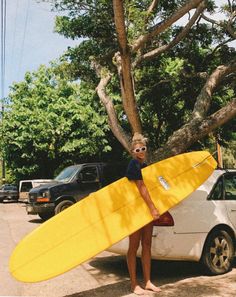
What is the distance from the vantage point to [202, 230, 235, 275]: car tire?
646 centimetres

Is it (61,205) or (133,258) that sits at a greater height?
(133,258)

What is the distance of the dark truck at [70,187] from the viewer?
13.8 metres

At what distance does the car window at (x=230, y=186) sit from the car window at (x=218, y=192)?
0.10 meters

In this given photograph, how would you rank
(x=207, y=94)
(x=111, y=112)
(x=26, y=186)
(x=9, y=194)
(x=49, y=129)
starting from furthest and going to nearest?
1. (x=9, y=194)
2. (x=49, y=129)
3. (x=26, y=186)
4. (x=111, y=112)
5. (x=207, y=94)

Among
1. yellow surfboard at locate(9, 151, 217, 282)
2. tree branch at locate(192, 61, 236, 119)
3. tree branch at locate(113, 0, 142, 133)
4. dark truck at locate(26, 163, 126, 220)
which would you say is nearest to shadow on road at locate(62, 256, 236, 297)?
yellow surfboard at locate(9, 151, 217, 282)

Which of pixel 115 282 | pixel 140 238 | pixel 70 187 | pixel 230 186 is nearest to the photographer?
pixel 140 238

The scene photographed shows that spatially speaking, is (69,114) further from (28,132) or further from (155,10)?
(155,10)

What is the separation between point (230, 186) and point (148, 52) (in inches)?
409

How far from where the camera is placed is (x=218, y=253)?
6602 mm

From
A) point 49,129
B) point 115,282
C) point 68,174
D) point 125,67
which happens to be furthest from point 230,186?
point 49,129

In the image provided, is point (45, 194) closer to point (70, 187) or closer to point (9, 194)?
point (70, 187)

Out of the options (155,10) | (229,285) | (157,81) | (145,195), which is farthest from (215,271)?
(157,81)

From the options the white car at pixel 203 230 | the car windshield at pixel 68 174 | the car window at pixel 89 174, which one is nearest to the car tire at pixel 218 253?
the white car at pixel 203 230

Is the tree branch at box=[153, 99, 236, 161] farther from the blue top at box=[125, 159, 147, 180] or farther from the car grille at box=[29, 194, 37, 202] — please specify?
the blue top at box=[125, 159, 147, 180]
